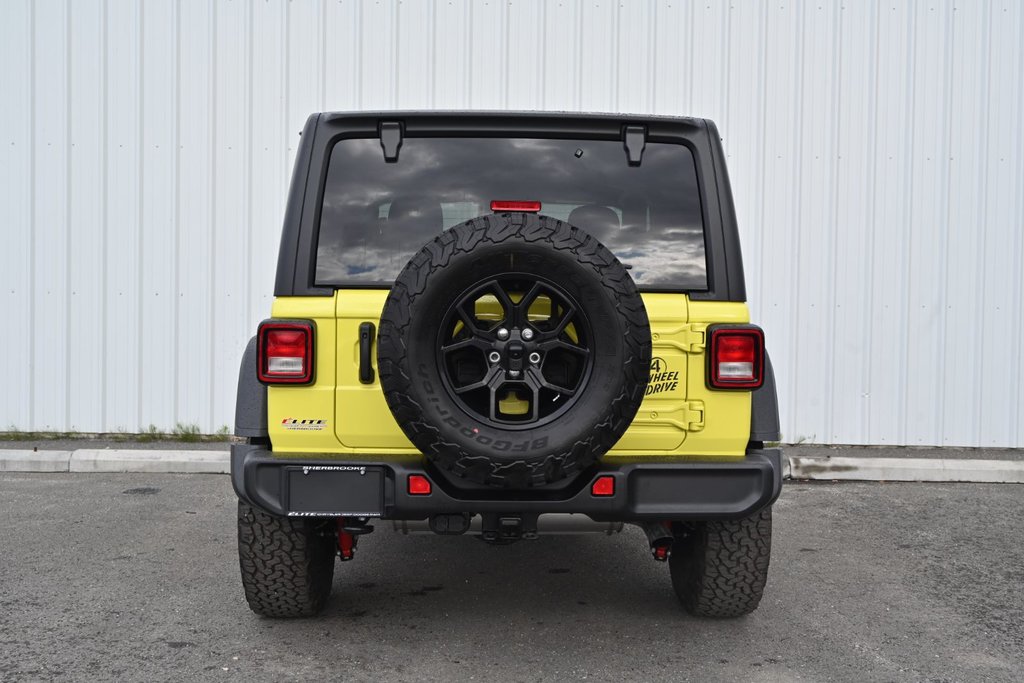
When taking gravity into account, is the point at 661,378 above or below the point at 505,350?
below

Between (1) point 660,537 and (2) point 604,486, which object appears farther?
(1) point 660,537

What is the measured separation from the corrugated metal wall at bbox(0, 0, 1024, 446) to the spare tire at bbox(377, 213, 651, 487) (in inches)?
202

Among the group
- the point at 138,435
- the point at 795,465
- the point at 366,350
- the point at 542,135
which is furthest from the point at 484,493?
the point at 138,435

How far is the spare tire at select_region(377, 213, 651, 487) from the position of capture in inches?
105

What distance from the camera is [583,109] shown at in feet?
24.6

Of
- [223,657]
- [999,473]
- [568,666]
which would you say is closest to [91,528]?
[223,657]

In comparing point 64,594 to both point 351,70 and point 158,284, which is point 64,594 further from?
point 351,70

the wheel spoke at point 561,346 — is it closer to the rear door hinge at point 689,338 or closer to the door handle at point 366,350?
the rear door hinge at point 689,338

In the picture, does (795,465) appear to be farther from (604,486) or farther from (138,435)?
(138,435)

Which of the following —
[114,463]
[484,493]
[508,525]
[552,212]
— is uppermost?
[552,212]

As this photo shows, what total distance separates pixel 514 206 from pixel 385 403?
0.84m

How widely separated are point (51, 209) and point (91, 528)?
380cm

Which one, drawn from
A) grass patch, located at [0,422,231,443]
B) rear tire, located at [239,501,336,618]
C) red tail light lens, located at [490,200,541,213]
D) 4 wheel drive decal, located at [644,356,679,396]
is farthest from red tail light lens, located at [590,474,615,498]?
grass patch, located at [0,422,231,443]

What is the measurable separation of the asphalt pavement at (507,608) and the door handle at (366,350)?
1050mm
